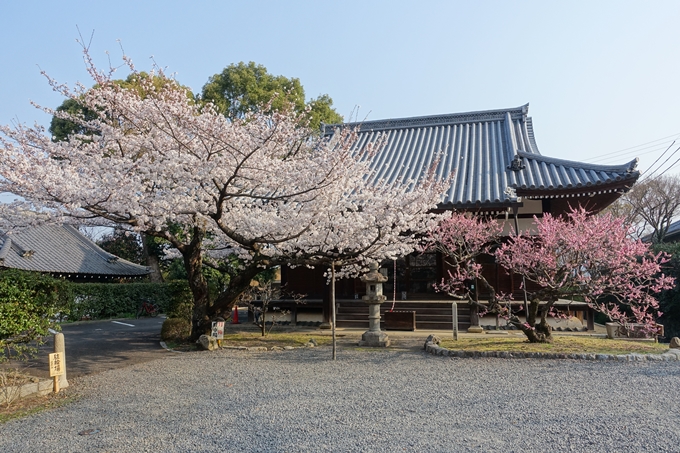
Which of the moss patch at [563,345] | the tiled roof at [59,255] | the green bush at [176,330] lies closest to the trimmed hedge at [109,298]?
the tiled roof at [59,255]

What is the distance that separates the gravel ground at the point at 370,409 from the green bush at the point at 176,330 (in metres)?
2.66

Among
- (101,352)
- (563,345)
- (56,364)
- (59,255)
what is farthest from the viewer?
(59,255)

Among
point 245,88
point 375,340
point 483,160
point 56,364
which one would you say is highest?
point 245,88

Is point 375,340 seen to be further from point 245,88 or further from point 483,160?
point 245,88

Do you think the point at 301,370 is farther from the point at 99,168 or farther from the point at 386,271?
the point at 386,271

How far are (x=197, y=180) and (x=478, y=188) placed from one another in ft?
28.1

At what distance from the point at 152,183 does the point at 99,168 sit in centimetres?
100

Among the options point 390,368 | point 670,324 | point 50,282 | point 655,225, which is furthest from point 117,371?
point 655,225

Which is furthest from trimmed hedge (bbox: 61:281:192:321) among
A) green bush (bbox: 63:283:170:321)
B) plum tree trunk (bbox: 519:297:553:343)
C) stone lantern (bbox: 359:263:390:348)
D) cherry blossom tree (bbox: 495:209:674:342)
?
cherry blossom tree (bbox: 495:209:674:342)

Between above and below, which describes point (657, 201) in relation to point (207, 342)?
above

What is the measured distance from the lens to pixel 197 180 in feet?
27.5

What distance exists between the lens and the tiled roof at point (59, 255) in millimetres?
18969

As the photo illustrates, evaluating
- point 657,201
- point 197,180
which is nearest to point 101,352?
point 197,180

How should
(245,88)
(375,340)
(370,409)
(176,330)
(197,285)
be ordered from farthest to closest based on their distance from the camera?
(245,88), (176,330), (197,285), (375,340), (370,409)
